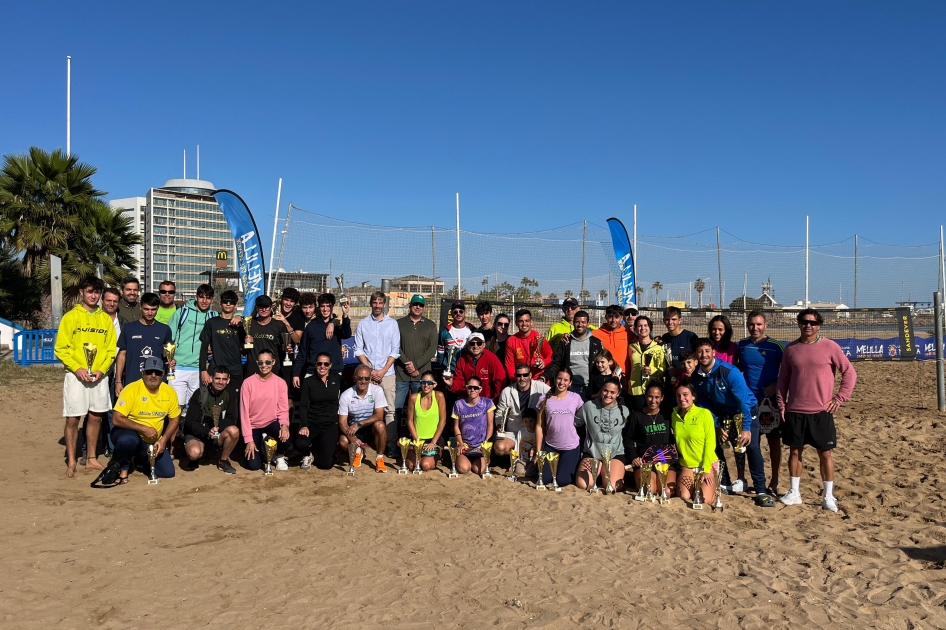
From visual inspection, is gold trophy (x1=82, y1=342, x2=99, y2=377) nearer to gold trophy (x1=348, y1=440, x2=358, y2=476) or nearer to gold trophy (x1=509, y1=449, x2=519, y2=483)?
gold trophy (x1=348, y1=440, x2=358, y2=476)

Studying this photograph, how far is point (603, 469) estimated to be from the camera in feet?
19.7

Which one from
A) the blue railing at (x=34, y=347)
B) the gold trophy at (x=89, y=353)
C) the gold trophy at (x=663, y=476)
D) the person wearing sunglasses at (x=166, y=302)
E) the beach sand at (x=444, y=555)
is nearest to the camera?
the beach sand at (x=444, y=555)

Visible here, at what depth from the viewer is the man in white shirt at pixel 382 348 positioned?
7.21 meters

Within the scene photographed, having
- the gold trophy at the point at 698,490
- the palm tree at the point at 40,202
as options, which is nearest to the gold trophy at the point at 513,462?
the gold trophy at the point at 698,490

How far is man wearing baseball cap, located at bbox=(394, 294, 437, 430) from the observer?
7344 millimetres

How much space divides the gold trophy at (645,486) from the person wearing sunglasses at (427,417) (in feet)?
7.06

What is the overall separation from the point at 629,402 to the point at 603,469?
0.84 meters

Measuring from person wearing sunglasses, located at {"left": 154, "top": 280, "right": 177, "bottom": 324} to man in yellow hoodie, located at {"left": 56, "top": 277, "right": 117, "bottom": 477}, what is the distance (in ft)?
2.03

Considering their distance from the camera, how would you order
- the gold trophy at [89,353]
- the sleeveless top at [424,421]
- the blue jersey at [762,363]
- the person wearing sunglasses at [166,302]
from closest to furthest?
the blue jersey at [762,363], the gold trophy at [89,353], the sleeveless top at [424,421], the person wearing sunglasses at [166,302]

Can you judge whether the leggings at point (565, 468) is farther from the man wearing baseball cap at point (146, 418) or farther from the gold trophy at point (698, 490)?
the man wearing baseball cap at point (146, 418)

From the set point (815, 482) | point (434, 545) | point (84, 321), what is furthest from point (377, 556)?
point (815, 482)

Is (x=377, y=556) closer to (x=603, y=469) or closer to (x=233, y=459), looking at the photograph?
(x=603, y=469)

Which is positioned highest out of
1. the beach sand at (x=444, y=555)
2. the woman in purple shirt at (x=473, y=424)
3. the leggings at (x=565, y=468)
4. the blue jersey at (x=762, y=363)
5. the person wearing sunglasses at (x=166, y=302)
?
the person wearing sunglasses at (x=166, y=302)

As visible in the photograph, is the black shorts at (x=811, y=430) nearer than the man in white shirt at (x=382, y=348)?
Yes
